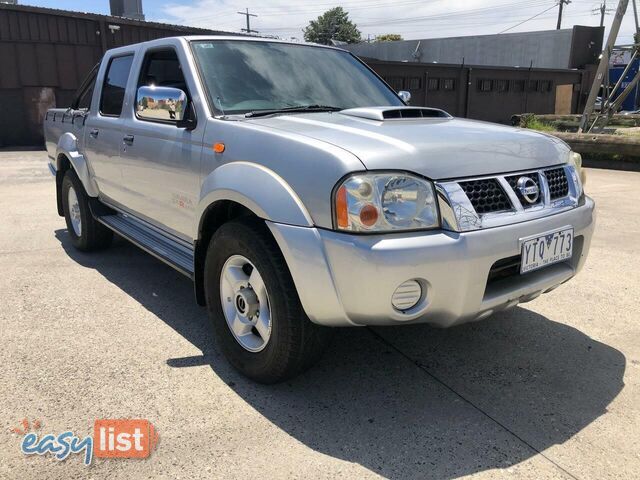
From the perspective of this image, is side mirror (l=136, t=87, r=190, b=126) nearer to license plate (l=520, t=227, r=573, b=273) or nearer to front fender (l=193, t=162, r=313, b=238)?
front fender (l=193, t=162, r=313, b=238)

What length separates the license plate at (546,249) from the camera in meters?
2.59

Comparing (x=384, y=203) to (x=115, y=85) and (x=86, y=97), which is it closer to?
(x=115, y=85)

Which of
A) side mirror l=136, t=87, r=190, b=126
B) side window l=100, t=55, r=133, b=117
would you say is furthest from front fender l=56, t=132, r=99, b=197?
side mirror l=136, t=87, r=190, b=126

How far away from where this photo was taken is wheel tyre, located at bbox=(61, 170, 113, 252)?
513 centimetres

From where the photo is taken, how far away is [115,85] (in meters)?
4.59

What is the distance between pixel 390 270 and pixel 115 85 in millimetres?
3374

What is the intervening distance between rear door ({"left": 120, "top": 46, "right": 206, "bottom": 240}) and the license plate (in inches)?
71.8

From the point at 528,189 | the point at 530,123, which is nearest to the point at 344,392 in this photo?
the point at 528,189

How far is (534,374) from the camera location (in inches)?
121

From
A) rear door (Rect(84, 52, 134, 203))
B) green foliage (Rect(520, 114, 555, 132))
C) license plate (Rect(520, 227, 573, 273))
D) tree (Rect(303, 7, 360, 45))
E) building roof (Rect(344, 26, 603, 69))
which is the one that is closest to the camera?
license plate (Rect(520, 227, 573, 273))

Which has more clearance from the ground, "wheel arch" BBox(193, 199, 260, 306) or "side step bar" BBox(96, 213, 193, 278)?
"wheel arch" BBox(193, 199, 260, 306)

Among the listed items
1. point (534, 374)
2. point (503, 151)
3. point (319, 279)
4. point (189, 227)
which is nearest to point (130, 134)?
point (189, 227)

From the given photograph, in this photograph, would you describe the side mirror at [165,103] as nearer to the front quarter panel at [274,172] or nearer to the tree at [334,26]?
the front quarter panel at [274,172]

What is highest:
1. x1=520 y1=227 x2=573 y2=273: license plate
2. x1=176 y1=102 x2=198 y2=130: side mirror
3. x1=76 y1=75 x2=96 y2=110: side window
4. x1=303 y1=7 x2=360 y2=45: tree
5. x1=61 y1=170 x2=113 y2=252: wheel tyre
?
x1=303 y1=7 x2=360 y2=45: tree
